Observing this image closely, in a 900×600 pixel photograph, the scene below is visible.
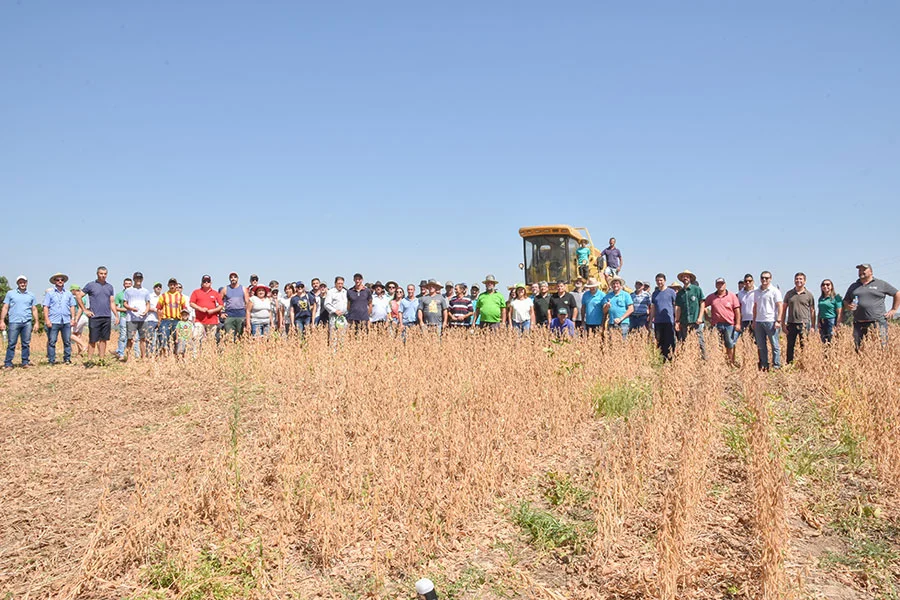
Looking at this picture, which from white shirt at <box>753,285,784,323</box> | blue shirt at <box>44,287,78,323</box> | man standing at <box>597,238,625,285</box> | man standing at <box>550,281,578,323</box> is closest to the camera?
white shirt at <box>753,285,784,323</box>

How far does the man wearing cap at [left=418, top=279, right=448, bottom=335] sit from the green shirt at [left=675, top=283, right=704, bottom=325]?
4.91 m

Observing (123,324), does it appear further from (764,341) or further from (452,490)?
(764,341)

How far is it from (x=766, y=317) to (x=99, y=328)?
12.3m

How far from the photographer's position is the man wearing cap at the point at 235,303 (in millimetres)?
12984

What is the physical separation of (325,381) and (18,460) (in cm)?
354

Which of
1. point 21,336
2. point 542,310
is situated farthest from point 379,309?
point 21,336

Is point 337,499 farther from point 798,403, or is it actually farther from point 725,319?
point 725,319

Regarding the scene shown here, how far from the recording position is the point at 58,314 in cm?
1248

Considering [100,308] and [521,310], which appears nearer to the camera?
[100,308]

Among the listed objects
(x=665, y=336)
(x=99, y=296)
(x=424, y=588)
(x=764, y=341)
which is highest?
(x=99, y=296)

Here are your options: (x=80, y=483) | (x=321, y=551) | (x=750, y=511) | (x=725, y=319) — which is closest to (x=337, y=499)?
(x=321, y=551)

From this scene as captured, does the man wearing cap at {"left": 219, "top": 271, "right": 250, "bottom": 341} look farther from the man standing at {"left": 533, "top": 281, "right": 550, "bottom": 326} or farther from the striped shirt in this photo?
the man standing at {"left": 533, "top": 281, "right": 550, "bottom": 326}

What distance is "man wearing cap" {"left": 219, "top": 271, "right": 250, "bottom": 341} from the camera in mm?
12984

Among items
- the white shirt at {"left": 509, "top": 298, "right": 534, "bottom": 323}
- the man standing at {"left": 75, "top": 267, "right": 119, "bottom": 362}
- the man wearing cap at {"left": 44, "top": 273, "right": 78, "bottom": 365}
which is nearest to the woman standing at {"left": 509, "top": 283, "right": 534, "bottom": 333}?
the white shirt at {"left": 509, "top": 298, "right": 534, "bottom": 323}
